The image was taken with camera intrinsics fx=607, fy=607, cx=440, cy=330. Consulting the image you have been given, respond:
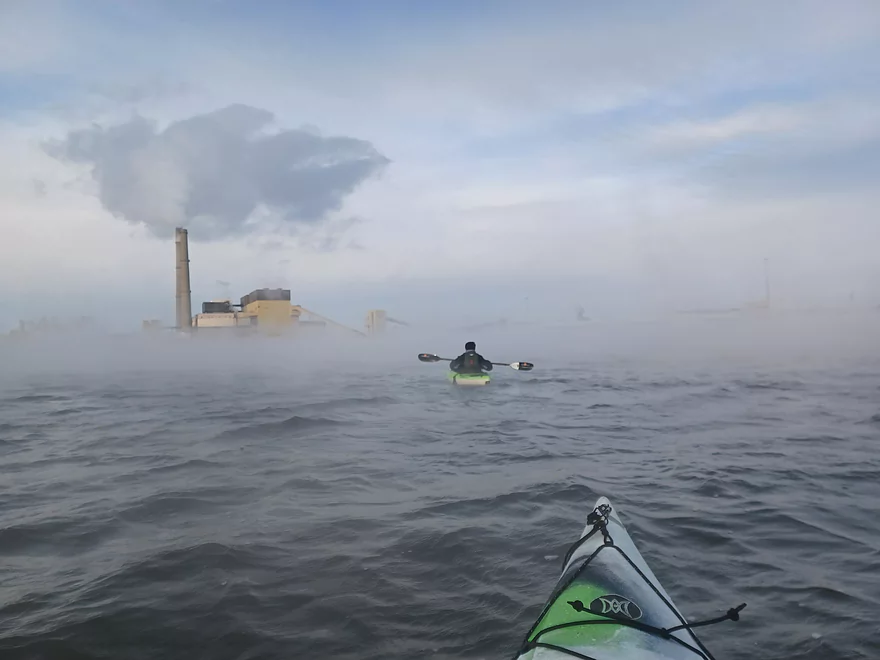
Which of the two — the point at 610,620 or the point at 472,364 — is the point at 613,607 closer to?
the point at 610,620

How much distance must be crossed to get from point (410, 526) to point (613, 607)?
3924mm

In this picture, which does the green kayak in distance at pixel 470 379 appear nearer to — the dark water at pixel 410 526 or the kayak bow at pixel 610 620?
the dark water at pixel 410 526

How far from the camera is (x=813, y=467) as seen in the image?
977 centimetres

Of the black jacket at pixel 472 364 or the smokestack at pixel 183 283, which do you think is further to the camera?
the smokestack at pixel 183 283

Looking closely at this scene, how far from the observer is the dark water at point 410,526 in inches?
197

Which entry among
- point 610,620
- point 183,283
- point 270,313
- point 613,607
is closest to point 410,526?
point 613,607

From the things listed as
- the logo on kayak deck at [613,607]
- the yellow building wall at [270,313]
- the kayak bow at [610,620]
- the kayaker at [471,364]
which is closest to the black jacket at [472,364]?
the kayaker at [471,364]

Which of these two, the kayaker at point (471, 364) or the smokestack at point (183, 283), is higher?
the smokestack at point (183, 283)

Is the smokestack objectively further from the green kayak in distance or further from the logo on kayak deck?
the logo on kayak deck

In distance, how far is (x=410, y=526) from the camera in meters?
7.41

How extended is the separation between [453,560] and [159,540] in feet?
11.4

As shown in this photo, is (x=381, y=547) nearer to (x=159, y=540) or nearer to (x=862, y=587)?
(x=159, y=540)

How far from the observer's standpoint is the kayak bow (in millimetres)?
3480

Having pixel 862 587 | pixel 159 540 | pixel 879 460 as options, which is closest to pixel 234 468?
pixel 159 540
